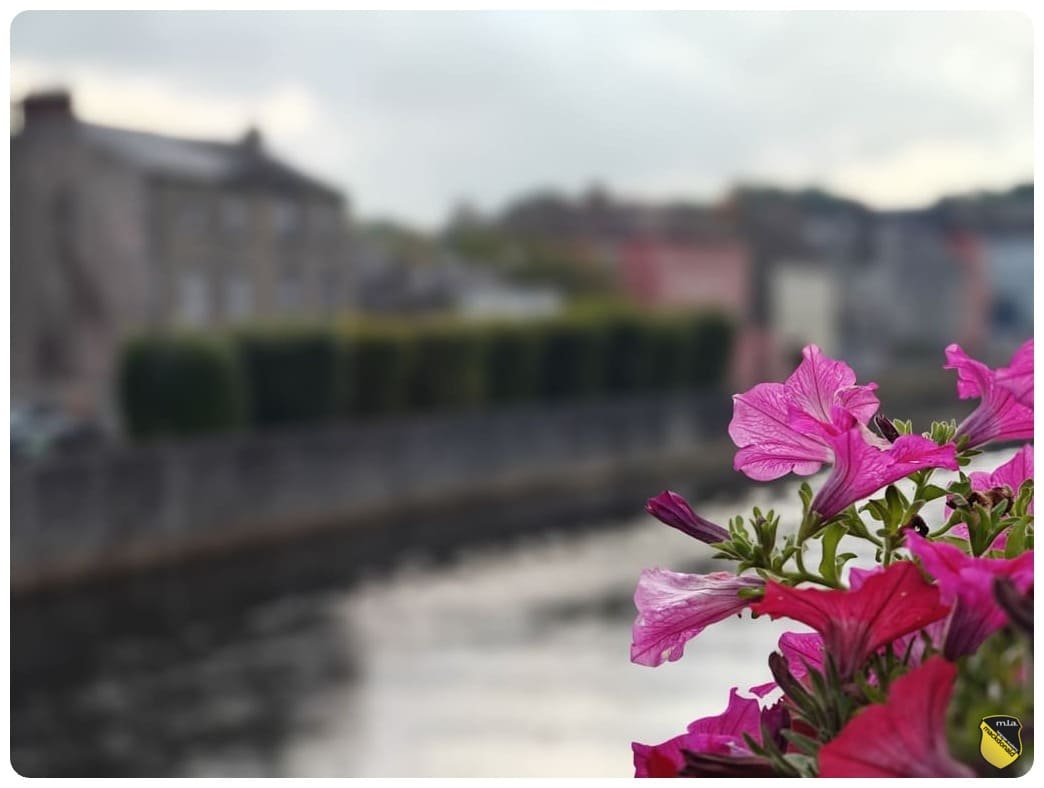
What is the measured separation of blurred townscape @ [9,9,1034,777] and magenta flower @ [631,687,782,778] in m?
0.28

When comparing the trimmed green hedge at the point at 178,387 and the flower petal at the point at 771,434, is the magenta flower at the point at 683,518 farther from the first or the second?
the trimmed green hedge at the point at 178,387

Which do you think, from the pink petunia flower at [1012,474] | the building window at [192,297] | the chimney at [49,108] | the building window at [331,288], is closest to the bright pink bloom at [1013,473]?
the pink petunia flower at [1012,474]

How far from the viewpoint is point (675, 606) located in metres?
0.48

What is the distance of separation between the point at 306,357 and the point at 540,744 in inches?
270

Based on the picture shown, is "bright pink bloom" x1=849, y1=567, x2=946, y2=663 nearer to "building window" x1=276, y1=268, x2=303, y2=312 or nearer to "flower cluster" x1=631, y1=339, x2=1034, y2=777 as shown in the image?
"flower cluster" x1=631, y1=339, x2=1034, y2=777

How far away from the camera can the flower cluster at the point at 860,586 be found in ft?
1.24

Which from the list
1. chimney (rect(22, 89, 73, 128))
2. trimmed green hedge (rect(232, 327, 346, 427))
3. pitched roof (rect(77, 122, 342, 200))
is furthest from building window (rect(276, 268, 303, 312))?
trimmed green hedge (rect(232, 327, 346, 427))

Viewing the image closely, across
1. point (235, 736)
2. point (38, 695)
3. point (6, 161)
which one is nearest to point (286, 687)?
point (235, 736)

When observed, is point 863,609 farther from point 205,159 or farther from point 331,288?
point 331,288

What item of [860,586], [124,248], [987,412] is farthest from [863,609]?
[124,248]

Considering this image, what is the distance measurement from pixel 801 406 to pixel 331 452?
12.5 metres

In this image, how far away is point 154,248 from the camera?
17.3 m

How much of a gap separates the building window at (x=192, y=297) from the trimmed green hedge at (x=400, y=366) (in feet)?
6.39

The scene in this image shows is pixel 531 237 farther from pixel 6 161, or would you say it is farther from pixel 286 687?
pixel 6 161
